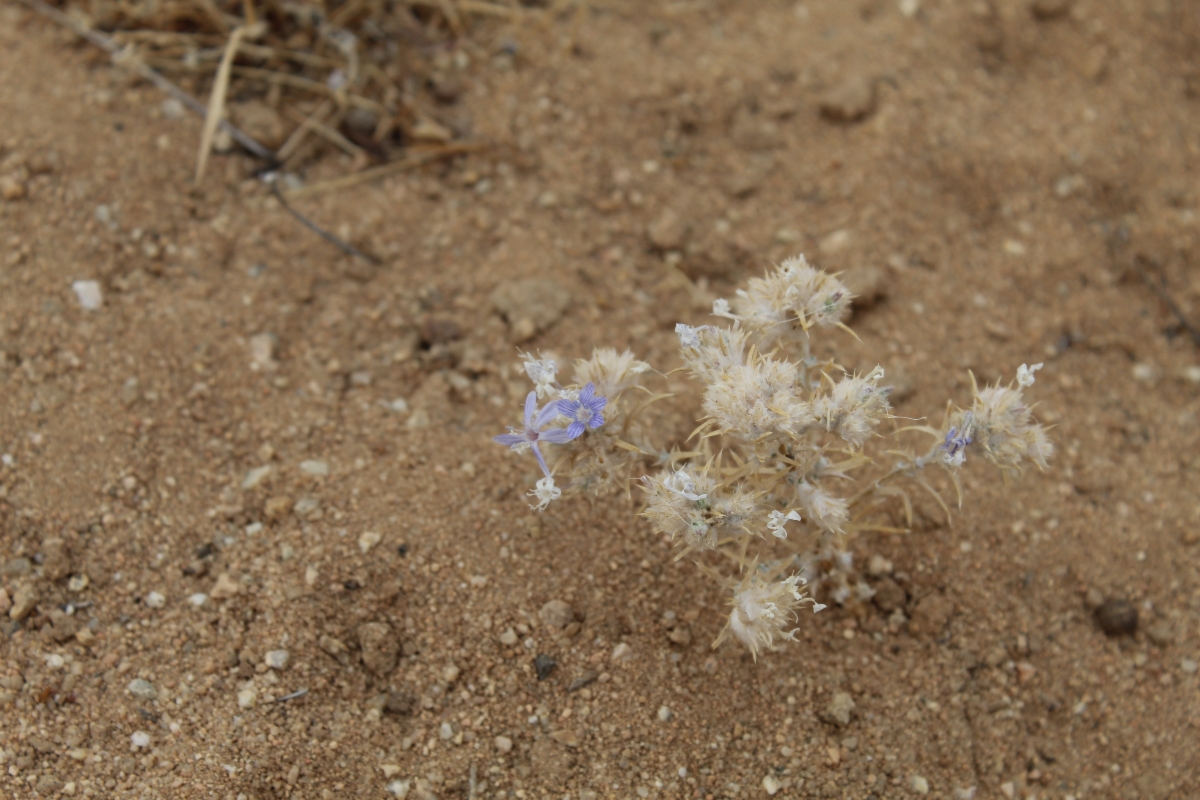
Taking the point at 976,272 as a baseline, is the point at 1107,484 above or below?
below

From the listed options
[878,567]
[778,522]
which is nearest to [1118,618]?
[878,567]

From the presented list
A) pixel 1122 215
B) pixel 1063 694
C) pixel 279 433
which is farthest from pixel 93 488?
pixel 1122 215

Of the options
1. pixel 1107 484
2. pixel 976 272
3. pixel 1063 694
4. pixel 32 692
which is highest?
pixel 976 272

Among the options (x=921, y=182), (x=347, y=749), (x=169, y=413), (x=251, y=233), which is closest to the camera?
(x=347, y=749)

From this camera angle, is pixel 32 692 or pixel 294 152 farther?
pixel 294 152

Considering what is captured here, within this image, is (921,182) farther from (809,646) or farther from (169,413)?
(169,413)

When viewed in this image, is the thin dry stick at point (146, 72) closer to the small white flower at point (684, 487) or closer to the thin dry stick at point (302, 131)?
the thin dry stick at point (302, 131)

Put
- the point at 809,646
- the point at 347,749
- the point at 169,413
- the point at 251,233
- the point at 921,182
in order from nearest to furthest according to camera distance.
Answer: the point at 347,749
the point at 809,646
the point at 169,413
the point at 251,233
the point at 921,182

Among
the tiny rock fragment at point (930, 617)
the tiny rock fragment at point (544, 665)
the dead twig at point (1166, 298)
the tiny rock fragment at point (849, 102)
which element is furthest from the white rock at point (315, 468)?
the dead twig at point (1166, 298)
